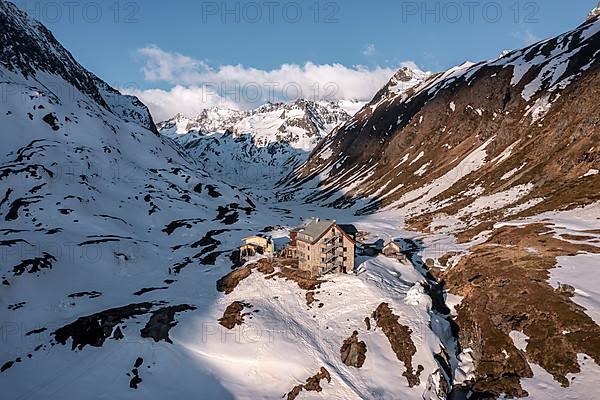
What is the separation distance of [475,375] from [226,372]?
27.3 meters

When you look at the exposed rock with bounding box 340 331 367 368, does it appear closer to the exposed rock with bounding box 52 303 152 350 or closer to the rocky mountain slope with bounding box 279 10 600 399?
the rocky mountain slope with bounding box 279 10 600 399

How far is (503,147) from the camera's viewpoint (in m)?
132

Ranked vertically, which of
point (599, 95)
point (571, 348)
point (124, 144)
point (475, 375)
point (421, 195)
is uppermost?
point (124, 144)

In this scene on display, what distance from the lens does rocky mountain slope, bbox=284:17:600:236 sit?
9506 cm

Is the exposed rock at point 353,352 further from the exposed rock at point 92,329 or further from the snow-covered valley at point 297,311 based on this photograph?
the exposed rock at point 92,329

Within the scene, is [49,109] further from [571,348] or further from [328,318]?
[571,348]

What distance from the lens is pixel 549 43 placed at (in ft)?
567

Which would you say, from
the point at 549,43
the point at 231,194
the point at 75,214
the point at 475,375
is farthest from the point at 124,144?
the point at 549,43

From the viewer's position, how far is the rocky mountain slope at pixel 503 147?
9506cm

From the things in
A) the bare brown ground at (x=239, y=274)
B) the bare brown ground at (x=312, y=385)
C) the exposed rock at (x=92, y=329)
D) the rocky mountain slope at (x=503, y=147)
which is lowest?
the bare brown ground at (x=312, y=385)

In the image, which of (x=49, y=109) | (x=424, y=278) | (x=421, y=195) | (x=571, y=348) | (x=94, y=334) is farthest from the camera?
(x=49, y=109)

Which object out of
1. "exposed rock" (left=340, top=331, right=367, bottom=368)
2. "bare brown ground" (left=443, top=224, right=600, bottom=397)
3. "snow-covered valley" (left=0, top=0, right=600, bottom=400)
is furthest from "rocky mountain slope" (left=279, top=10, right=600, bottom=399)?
"exposed rock" (left=340, top=331, right=367, bottom=368)

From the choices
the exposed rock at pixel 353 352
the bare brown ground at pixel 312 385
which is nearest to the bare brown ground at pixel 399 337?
the exposed rock at pixel 353 352

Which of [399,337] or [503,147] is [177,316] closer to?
[399,337]
